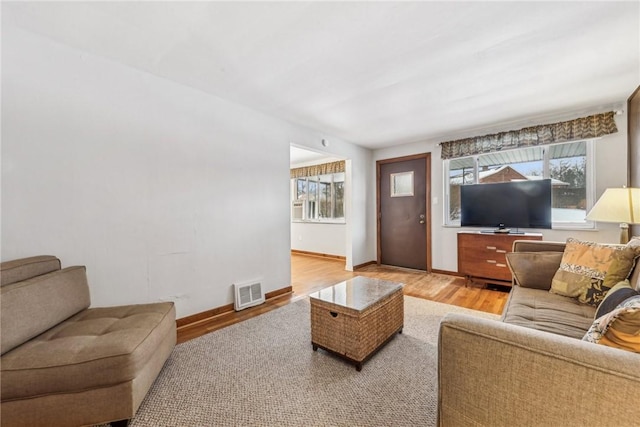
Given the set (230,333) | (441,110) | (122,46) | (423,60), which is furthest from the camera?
(441,110)

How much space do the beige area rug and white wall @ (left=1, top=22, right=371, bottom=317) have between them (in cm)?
77

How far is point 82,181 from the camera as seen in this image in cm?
195

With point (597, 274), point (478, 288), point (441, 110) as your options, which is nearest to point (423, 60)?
point (441, 110)

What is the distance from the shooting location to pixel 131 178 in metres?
2.17

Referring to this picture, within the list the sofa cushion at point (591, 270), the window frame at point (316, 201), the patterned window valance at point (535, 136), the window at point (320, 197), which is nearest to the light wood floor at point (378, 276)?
the sofa cushion at point (591, 270)

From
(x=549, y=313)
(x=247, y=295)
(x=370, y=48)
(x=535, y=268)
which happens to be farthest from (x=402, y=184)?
(x=549, y=313)

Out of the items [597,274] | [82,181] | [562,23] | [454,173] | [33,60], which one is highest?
[562,23]

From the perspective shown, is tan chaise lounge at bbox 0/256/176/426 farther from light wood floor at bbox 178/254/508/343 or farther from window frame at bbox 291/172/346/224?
window frame at bbox 291/172/346/224

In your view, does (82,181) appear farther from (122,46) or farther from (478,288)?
(478,288)

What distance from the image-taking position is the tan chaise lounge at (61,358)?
117cm

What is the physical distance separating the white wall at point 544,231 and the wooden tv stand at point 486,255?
51cm

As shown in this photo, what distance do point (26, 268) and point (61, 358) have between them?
68 cm

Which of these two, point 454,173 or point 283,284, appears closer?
point 283,284

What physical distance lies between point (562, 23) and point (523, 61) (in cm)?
42
